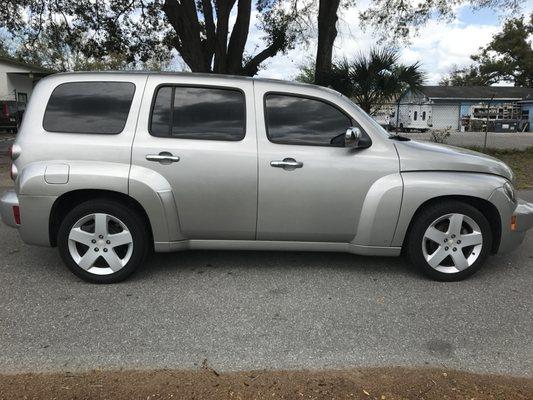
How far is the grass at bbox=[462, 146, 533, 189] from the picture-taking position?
1011 centimetres

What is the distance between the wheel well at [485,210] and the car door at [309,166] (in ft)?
1.48

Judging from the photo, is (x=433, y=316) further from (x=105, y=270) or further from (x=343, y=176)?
(x=105, y=270)

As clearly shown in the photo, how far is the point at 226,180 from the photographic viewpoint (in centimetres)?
432

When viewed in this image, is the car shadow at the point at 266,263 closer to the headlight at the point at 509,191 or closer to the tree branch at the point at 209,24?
the headlight at the point at 509,191

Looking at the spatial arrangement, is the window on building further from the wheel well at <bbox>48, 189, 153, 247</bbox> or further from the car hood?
the car hood

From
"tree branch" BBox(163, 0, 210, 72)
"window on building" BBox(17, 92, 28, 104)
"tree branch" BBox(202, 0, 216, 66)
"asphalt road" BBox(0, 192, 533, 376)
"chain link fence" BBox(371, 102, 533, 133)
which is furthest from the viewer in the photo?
"chain link fence" BBox(371, 102, 533, 133)

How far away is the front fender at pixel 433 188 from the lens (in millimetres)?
4359

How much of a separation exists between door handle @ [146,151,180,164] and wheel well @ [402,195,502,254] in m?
2.21

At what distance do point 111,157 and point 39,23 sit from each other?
43.2 ft

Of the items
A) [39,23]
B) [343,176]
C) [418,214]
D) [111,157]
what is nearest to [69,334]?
[111,157]

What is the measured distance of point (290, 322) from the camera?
371 cm

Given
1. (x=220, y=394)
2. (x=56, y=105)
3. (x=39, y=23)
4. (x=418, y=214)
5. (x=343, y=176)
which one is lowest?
(x=220, y=394)

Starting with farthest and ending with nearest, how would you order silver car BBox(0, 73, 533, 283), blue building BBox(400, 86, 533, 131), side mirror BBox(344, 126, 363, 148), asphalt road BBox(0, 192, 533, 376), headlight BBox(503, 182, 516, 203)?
Answer: blue building BBox(400, 86, 533, 131), headlight BBox(503, 182, 516, 203), silver car BBox(0, 73, 533, 283), side mirror BBox(344, 126, 363, 148), asphalt road BBox(0, 192, 533, 376)

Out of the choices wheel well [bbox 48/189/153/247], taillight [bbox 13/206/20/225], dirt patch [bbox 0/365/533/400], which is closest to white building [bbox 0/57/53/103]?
taillight [bbox 13/206/20/225]
